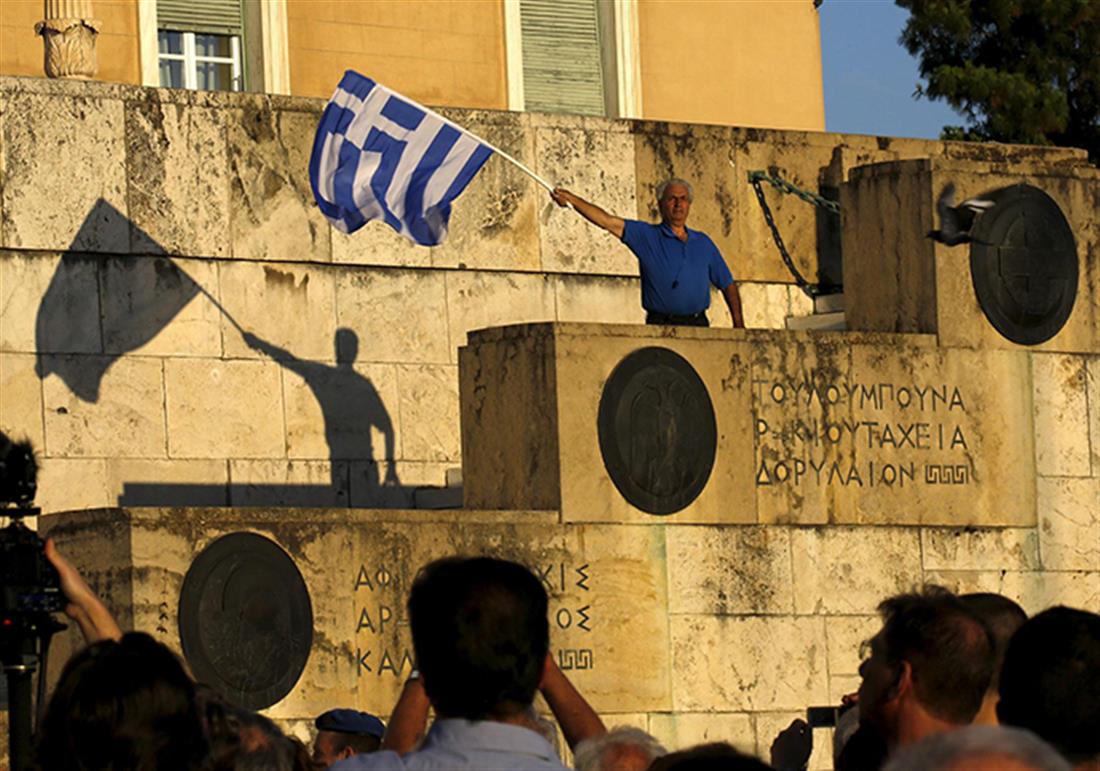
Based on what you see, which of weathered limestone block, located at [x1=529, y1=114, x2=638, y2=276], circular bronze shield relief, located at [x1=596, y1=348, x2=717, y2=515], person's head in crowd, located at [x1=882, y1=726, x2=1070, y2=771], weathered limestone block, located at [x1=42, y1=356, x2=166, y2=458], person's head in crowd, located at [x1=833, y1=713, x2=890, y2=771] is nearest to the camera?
person's head in crowd, located at [x1=882, y1=726, x2=1070, y2=771]

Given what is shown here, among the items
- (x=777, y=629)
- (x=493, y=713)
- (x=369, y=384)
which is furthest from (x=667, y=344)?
(x=493, y=713)

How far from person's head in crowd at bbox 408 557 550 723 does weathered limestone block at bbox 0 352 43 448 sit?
955cm

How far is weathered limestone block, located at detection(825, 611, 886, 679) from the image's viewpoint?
13930mm

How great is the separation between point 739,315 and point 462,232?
226 centimetres

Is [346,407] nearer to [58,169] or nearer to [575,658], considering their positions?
[58,169]

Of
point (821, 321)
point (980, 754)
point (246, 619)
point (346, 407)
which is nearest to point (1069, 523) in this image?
point (821, 321)

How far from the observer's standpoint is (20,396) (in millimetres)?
14453

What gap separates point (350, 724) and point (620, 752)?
2800mm

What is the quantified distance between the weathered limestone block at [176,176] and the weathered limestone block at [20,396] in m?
0.91

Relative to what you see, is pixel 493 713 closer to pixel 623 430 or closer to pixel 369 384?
pixel 623 430

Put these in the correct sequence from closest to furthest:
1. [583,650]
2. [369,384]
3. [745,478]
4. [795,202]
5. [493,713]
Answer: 1. [493,713]
2. [583,650]
3. [745,478]
4. [369,384]
5. [795,202]

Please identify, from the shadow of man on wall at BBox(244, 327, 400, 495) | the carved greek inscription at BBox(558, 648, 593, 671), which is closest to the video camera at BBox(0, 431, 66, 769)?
the carved greek inscription at BBox(558, 648, 593, 671)

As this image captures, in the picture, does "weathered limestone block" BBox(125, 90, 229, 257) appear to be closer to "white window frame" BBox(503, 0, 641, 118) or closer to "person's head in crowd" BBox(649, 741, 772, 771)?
"white window frame" BBox(503, 0, 641, 118)

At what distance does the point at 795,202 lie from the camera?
16.7m
